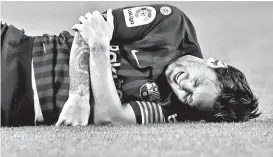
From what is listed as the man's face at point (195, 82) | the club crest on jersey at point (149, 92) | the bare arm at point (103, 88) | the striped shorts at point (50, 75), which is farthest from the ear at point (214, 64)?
the striped shorts at point (50, 75)

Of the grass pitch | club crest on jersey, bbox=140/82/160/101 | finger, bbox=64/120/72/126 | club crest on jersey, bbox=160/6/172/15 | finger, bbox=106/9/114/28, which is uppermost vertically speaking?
club crest on jersey, bbox=160/6/172/15

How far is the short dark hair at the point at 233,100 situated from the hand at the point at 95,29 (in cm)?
32

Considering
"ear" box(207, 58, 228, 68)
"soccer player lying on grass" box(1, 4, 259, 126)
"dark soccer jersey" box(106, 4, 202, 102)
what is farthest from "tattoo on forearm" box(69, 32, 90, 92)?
"ear" box(207, 58, 228, 68)

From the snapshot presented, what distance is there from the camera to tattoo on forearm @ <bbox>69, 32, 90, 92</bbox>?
1088 millimetres

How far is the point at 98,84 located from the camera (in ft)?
3.48

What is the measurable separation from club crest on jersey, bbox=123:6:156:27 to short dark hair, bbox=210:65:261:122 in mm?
241

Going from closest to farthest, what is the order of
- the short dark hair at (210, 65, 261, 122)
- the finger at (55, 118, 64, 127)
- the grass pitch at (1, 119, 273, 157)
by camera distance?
1. the grass pitch at (1, 119, 273, 157)
2. the finger at (55, 118, 64, 127)
3. the short dark hair at (210, 65, 261, 122)

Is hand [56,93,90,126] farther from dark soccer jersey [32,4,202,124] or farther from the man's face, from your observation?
the man's face

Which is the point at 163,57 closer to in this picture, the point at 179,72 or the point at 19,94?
the point at 179,72

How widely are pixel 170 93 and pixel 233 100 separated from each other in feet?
0.56

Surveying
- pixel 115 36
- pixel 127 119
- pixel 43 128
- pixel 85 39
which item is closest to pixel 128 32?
pixel 115 36

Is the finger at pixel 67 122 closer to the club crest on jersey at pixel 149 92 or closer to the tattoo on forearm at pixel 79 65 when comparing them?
the tattoo on forearm at pixel 79 65

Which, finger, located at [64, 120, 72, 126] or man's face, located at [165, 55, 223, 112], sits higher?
man's face, located at [165, 55, 223, 112]

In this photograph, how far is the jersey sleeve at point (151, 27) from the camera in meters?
1.21
